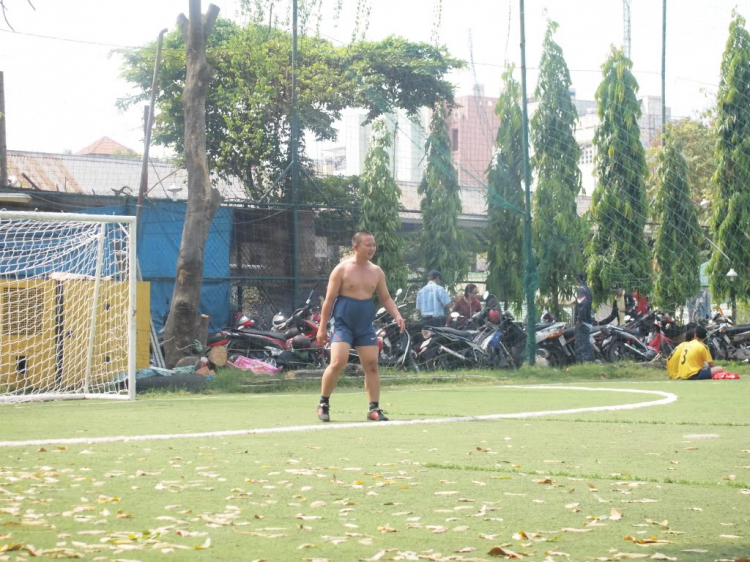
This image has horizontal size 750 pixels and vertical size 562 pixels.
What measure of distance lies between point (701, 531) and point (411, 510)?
1.15 m

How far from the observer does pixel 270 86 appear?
84.1 feet

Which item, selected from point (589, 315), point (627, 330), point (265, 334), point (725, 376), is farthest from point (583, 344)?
point (265, 334)

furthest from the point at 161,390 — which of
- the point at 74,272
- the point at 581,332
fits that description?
the point at 581,332

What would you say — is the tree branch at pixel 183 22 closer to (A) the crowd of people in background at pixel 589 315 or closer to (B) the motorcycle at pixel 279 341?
(B) the motorcycle at pixel 279 341

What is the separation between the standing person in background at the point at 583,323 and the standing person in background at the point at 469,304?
85.6 inches

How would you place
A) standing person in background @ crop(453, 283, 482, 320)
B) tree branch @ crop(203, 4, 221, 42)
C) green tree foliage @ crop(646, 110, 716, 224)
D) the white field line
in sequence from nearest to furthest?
the white field line, tree branch @ crop(203, 4, 221, 42), standing person in background @ crop(453, 283, 482, 320), green tree foliage @ crop(646, 110, 716, 224)

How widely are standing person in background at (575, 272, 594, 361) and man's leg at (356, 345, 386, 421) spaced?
8.93 metres

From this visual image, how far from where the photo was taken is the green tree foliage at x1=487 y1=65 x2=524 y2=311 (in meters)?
23.0

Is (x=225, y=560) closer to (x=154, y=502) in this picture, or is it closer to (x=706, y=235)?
(x=154, y=502)

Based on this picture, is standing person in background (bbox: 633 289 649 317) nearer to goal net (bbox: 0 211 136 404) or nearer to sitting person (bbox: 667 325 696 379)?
sitting person (bbox: 667 325 696 379)

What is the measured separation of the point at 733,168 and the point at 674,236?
197 centimetres

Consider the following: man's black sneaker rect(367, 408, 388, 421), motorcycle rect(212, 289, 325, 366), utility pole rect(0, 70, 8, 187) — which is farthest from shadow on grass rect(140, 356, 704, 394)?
utility pole rect(0, 70, 8, 187)

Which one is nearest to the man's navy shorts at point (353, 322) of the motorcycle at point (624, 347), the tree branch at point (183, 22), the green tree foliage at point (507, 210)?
the tree branch at point (183, 22)

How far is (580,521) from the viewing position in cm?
414
